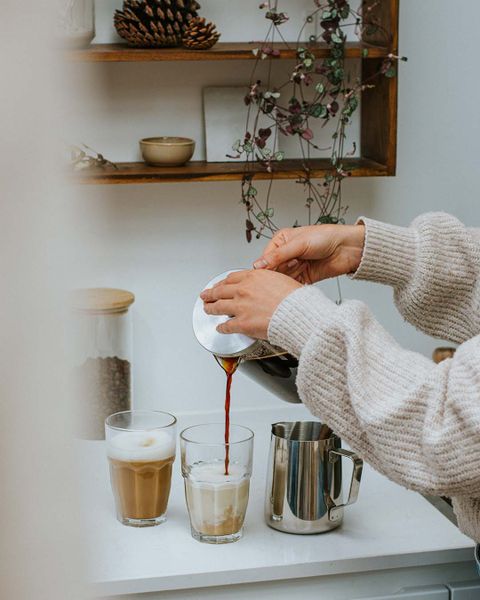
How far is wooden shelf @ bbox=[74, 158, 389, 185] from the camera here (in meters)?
1.64

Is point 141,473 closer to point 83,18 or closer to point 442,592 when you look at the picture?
point 442,592

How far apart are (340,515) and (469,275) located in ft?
1.39

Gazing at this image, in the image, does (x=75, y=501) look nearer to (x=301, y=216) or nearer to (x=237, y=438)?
(x=237, y=438)

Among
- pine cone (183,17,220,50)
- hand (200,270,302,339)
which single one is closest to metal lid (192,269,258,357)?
hand (200,270,302,339)

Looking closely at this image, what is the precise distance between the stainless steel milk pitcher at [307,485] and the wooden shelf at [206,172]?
55cm

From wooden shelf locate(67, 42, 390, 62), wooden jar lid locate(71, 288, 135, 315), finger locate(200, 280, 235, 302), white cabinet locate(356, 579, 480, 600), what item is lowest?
white cabinet locate(356, 579, 480, 600)

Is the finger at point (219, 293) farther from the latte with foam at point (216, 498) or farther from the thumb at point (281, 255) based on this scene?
the latte with foam at point (216, 498)

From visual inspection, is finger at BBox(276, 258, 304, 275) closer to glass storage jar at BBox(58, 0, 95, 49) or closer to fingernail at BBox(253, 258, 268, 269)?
fingernail at BBox(253, 258, 268, 269)

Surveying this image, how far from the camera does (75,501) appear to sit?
Answer: 121 mm

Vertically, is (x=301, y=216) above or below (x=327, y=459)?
above

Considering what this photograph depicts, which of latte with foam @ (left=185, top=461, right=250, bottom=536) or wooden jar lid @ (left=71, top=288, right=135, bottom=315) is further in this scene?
wooden jar lid @ (left=71, top=288, right=135, bottom=315)

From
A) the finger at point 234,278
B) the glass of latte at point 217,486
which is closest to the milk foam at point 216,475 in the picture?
the glass of latte at point 217,486

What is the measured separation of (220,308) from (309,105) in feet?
2.71

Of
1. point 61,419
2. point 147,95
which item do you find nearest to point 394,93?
point 147,95
